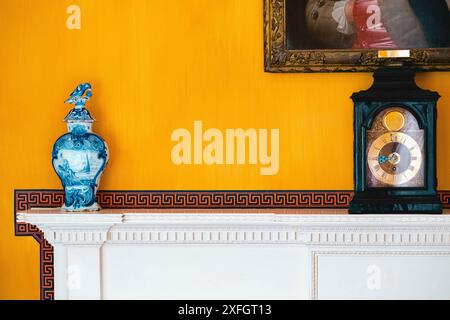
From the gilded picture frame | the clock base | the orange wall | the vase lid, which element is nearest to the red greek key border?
the orange wall

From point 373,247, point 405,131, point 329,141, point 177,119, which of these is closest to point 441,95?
point 405,131

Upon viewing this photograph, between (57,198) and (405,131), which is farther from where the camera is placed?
(57,198)

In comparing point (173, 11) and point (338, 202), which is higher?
point (173, 11)

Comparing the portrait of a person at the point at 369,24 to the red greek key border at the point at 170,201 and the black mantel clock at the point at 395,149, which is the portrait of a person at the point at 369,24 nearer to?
the black mantel clock at the point at 395,149

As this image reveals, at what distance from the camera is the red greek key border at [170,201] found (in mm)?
2305

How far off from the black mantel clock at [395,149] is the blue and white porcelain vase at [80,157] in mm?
810

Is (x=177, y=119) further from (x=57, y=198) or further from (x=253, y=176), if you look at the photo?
(x=57, y=198)

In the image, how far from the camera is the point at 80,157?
2176 millimetres

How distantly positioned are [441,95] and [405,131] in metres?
0.23

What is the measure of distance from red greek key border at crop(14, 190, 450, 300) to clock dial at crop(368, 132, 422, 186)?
18 centimetres

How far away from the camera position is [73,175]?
218 centimetres

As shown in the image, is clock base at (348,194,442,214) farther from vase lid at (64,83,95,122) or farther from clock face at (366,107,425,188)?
vase lid at (64,83,95,122)

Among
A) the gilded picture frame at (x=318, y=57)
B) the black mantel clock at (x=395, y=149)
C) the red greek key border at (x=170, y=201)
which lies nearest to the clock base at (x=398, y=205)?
the black mantel clock at (x=395, y=149)

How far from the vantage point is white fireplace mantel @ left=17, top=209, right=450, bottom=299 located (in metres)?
2.18
